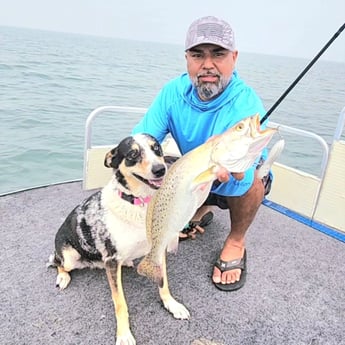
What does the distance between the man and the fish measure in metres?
0.63

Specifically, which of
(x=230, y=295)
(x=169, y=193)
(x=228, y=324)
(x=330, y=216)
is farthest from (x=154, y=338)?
(x=330, y=216)

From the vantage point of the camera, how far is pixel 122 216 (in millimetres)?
1935

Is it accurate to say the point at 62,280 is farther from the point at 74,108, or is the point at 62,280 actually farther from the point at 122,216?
the point at 74,108

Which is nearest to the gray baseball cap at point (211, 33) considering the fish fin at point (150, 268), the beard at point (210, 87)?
the beard at point (210, 87)

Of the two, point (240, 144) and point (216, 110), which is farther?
point (216, 110)

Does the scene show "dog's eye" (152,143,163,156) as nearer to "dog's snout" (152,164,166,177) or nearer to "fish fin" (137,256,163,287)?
"dog's snout" (152,164,166,177)

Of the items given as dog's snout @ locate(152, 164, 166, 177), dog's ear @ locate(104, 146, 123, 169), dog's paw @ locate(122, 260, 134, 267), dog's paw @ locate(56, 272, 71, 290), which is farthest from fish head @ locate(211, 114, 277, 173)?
dog's paw @ locate(56, 272, 71, 290)

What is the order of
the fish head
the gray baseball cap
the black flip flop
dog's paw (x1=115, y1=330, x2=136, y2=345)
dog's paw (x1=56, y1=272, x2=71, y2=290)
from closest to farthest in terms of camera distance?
the fish head < dog's paw (x1=115, y1=330, x2=136, y2=345) < the gray baseball cap < dog's paw (x1=56, y1=272, x2=71, y2=290) < the black flip flop

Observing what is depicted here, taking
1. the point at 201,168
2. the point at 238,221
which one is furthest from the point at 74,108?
the point at 201,168

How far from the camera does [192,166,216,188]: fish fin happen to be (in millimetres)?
1271

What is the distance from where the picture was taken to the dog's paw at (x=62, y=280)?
7.16 ft

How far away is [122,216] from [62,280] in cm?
62

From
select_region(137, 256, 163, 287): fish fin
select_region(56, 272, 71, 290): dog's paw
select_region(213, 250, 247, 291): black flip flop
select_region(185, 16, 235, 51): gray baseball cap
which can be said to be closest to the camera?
select_region(137, 256, 163, 287): fish fin

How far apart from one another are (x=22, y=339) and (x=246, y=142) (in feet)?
4.76
